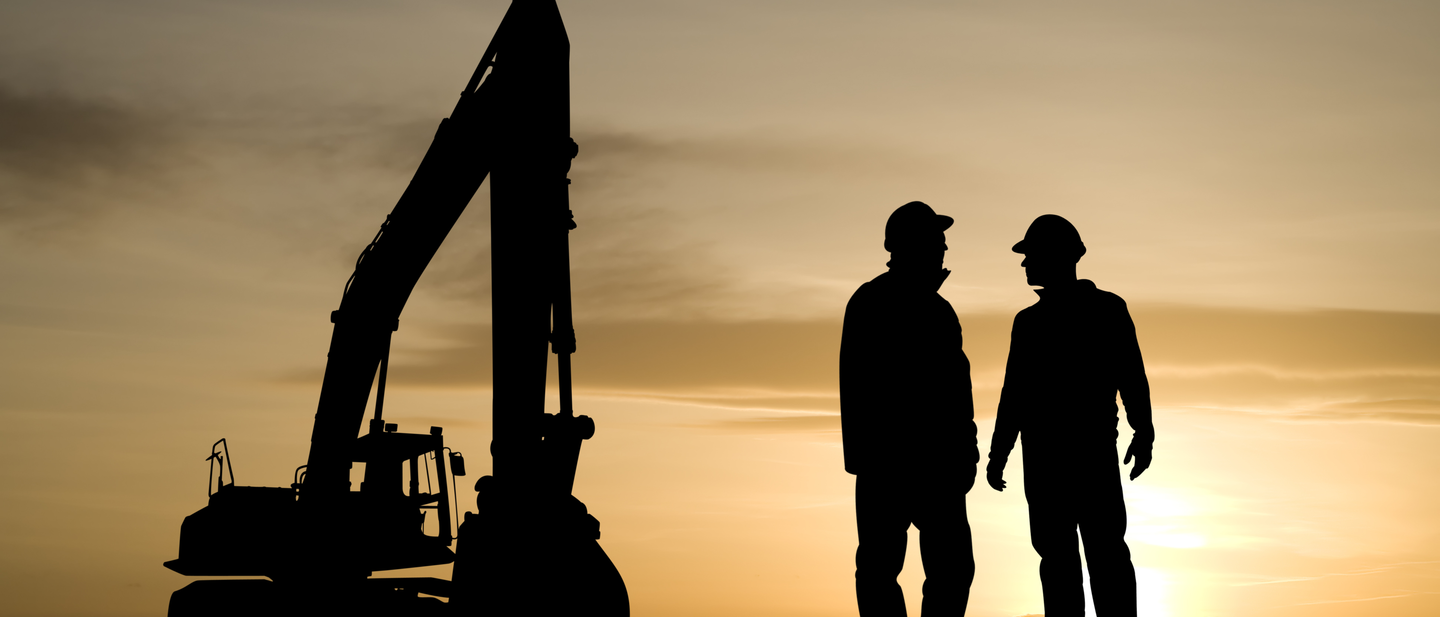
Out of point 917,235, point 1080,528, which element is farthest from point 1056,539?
point 917,235

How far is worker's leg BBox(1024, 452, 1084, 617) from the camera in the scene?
7641 millimetres

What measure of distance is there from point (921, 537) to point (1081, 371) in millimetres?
1649

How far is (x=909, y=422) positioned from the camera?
7.46m

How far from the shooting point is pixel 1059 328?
7852mm

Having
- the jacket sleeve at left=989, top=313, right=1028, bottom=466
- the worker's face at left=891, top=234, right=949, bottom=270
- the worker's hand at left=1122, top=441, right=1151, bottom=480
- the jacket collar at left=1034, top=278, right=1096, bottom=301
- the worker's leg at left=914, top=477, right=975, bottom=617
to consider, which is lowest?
the worker's leg at left=914, top=477, right=975, bottom=617

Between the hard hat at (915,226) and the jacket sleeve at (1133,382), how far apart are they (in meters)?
1.48

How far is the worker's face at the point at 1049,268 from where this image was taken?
7773 millimetres

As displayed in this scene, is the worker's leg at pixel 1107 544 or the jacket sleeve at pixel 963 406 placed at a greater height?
the jacket sleeve at pixel 963 406

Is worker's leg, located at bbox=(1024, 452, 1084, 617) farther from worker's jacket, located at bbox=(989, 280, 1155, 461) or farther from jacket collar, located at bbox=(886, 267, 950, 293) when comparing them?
jacket collar, located at bbox=(886, 267, 950, 293)

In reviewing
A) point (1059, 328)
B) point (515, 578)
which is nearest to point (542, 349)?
point (515, 578)

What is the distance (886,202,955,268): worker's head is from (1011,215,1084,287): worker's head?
69 centimetres

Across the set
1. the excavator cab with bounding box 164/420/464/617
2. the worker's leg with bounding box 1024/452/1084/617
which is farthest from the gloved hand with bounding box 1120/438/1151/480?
the excavator cab with bounding box 164/420/464/617

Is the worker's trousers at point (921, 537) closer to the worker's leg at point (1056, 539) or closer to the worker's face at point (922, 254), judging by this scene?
the worker's leg at point (1056, 539)

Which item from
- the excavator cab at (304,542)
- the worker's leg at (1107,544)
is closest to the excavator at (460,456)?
the excavator cab at (304,542)
